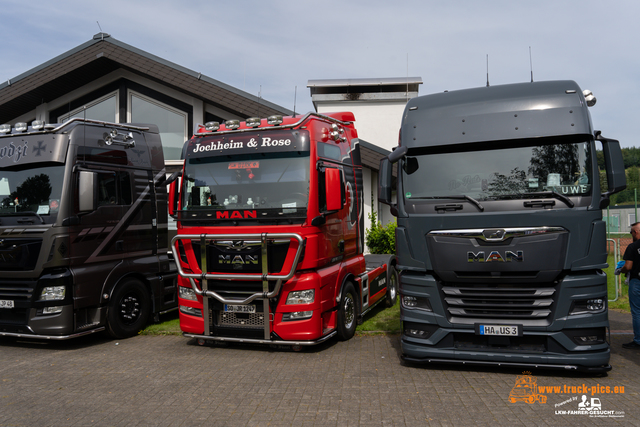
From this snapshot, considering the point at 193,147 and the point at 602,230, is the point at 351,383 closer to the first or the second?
the point at 602,230

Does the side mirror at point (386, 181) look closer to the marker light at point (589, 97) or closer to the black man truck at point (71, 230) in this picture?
the marker light at point (589, 97)

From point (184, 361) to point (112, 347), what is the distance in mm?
1620

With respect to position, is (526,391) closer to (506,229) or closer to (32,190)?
(506,229)

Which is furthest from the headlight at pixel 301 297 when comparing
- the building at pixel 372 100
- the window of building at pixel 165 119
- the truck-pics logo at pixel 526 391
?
the building at pixel 372 100

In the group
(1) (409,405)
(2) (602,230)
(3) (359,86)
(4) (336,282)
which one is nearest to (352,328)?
(4) (336,282)

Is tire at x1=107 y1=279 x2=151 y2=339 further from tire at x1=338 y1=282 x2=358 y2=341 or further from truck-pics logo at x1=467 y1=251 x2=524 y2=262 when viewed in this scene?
truck-pics logo at x1=467 y1=251 x2=524 y2=262

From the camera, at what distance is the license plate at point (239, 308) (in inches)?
265

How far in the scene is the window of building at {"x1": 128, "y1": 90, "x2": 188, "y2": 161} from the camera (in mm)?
13711

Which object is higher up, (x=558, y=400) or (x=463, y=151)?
(x=463, y=151)

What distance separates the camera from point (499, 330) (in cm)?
557

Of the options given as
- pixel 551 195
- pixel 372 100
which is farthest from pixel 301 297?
pixel 372 100

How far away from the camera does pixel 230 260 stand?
22.3 feet

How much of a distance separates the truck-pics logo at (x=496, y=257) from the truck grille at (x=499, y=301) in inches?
13.6

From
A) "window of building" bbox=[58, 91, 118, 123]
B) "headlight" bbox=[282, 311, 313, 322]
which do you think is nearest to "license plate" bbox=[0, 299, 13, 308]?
"headlight" bbox=[282, 311, 313, 322]
